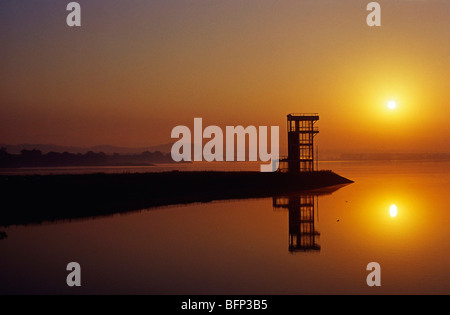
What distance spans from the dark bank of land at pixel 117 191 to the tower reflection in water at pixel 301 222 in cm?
993

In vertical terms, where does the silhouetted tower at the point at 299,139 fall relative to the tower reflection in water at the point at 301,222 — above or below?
above

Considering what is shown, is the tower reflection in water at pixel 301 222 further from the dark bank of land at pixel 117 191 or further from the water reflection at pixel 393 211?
the dark bank of land at pixel 117 191

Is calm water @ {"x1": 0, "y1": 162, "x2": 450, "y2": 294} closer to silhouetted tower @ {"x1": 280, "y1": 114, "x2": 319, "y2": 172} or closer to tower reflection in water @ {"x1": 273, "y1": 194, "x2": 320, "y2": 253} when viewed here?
tower reflection in water @ {"x1": 273, "y1": 194, "x2": 320, "y2": 253}

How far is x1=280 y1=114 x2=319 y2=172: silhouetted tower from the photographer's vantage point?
7806cm

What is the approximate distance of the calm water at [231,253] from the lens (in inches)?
784

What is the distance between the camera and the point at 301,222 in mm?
39344

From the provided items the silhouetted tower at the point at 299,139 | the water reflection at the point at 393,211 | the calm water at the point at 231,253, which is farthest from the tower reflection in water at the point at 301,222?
the silhouetted tower at the point at 299,139

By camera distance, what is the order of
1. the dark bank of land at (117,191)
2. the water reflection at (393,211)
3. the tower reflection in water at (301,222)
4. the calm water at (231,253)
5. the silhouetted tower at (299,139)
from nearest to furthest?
the calm water at (231,253)
the tower reflection in water at (301,222)
the dark bank of land at (117,191)
the water reflection at (393,211)
the silhouetted tower at (299,139)

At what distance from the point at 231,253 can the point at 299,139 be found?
54.3m

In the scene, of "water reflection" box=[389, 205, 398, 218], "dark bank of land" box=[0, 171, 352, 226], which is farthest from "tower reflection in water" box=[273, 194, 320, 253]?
"dark bank of land" box=[0, 171, 352, 226]

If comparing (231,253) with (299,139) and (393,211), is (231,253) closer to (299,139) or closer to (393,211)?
(393,211)

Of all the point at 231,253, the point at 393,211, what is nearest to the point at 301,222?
the point at 231,253
